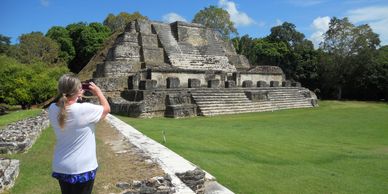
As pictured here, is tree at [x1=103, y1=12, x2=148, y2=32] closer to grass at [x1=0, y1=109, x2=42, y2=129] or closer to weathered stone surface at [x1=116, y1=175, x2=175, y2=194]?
grass at [x1=0, y1=109, x2=42, y2=129]

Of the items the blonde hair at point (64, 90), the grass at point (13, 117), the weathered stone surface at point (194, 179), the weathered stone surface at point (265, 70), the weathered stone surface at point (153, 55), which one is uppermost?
the weathered stone surface at point (153, 55)

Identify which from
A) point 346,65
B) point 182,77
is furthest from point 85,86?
point 346,65

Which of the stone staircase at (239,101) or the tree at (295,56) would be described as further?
the tree at (295,56)

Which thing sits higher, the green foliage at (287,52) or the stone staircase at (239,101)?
the green foliage at (287,52)

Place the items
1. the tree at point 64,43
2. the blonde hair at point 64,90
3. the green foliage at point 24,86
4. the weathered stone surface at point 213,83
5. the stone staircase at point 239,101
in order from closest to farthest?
the blonde hair at point 64,90 → the stone staircase at point 239,101 → the weathered stone surface at point 213,83 → the green foliage at point 24,86 → the tree at point 64,43

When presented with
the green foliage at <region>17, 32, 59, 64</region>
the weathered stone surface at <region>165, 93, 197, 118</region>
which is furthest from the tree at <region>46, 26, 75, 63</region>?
the weathered stone surface at <region>165, 93, 197, 118</region>

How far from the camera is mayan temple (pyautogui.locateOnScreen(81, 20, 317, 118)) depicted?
18.0 meters

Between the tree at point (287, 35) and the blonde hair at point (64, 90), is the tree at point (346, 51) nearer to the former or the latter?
the tree at point (287, 35)

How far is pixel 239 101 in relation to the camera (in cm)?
2052

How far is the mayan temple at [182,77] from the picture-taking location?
18.0 m

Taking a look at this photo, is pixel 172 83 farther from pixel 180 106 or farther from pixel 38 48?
pixel 38 48

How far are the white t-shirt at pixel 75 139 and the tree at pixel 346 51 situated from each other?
112 feet

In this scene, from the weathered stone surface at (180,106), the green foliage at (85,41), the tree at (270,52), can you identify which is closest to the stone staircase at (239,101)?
the weathered stone surface at (180,106)

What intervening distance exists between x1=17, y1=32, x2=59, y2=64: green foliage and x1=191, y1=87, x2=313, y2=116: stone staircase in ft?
81.2
